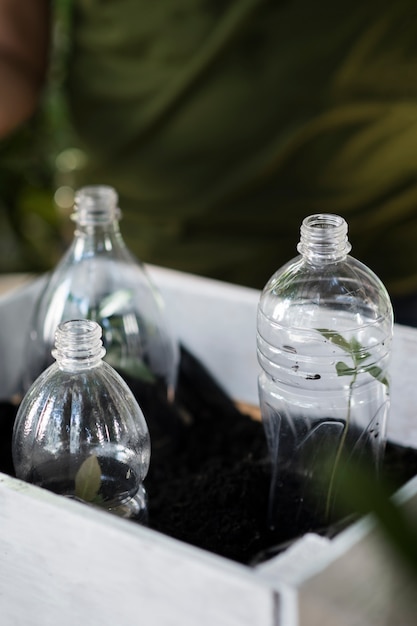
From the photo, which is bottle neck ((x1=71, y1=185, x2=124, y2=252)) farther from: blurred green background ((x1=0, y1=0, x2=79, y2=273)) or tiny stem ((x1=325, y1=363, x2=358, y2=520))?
blurred green background ((x1=0, y1=0, x2=79, y2=273))

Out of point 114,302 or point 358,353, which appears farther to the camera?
point 114,302

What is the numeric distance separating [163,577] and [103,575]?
41 mm

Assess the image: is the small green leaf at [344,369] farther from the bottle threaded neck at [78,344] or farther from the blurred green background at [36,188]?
the blurred green background at [36,188]

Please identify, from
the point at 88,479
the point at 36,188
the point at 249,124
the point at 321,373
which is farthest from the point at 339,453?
the point at 36,188

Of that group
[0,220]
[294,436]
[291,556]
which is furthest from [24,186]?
[291,556]

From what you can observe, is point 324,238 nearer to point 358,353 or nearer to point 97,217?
point 358,353

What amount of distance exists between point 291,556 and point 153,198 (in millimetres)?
714

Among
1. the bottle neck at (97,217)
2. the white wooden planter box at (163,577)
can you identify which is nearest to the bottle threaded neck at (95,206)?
the bottle neck at (97,217)

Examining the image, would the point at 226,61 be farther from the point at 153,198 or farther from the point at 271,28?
the point at 153,198

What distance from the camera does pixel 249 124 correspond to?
1002 mm

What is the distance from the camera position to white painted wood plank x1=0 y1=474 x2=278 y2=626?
0.43 metres

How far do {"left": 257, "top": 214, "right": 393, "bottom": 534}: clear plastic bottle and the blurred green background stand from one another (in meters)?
1.04

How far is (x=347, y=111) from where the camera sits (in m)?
0.95

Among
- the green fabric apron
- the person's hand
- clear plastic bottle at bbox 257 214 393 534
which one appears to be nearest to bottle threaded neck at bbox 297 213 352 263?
clear plastic bottle at bbox 257 214 393 534
